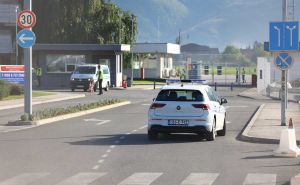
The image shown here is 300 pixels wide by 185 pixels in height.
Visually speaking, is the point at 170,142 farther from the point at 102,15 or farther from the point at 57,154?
the point at 102,15

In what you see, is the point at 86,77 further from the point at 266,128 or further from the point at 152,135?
the point at 152,135

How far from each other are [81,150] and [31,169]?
134 inches

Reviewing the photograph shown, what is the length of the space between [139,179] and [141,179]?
34mm

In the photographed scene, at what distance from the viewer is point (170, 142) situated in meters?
19.1

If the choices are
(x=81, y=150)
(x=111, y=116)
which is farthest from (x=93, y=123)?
(x=81, y=150)

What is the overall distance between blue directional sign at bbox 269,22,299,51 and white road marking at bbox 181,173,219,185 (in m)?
11.3

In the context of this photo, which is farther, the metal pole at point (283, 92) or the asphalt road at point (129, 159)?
the metal pole at point (283, 92)

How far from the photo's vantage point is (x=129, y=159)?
15.1 meters

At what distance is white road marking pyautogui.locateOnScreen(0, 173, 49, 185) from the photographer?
466 inches

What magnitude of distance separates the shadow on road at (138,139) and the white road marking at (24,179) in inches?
228

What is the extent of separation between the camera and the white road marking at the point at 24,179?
1185 cm

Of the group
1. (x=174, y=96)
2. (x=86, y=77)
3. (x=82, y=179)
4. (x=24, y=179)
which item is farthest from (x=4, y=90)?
(x=82, y=179)

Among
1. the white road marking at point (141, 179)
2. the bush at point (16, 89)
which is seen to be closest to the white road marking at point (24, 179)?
the white road marking at point (141, 179)

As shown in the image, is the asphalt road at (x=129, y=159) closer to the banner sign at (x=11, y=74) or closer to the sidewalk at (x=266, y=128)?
the sidewalk at (x=266, y=128)
